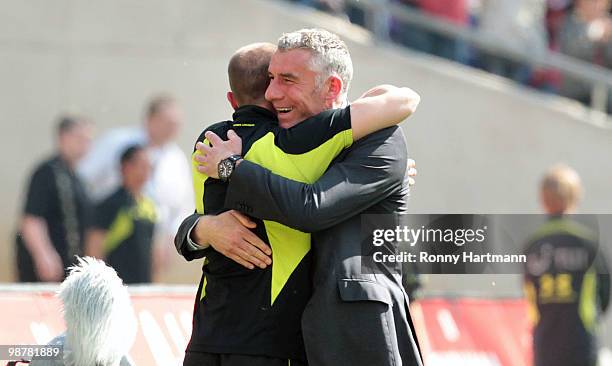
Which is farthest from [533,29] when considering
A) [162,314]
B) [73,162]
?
[162,314]

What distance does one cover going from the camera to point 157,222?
9508 mm

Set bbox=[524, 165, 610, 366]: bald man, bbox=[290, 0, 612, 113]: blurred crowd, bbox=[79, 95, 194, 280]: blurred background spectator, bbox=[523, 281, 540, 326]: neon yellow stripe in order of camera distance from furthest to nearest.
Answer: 1. bbox=[290, 0, 612, 113]: blurred crowd
2. bbox=[79, 95, 194, 280]: blurred background spectator
3. bbox=[523, 281, 540, 326]: neon yellow stripe
4. bbox=[524, 165, 610, 366]: bald man

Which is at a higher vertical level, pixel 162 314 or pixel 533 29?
pixel 533 29

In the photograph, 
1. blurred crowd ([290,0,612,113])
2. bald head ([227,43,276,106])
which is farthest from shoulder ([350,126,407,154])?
blurred crowd ([290,0,612,113])

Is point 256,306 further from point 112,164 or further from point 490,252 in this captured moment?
point 112,164

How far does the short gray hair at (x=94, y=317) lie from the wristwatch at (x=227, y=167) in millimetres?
662

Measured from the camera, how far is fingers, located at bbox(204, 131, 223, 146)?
4086 mm

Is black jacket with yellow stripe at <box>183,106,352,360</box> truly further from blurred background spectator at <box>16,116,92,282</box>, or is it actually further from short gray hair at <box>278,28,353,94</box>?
blurred background spectator at <box>16,116,92,282</box>

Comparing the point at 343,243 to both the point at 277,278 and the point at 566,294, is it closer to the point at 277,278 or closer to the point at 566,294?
the point at 277,278

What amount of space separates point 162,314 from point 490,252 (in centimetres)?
159

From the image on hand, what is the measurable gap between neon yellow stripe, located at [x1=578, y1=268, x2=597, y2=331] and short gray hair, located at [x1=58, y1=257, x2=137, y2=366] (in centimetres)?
282

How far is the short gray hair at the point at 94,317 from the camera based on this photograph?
430 cm

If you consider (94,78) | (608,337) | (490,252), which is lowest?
(608,337)

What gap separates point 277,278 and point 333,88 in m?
0.66
